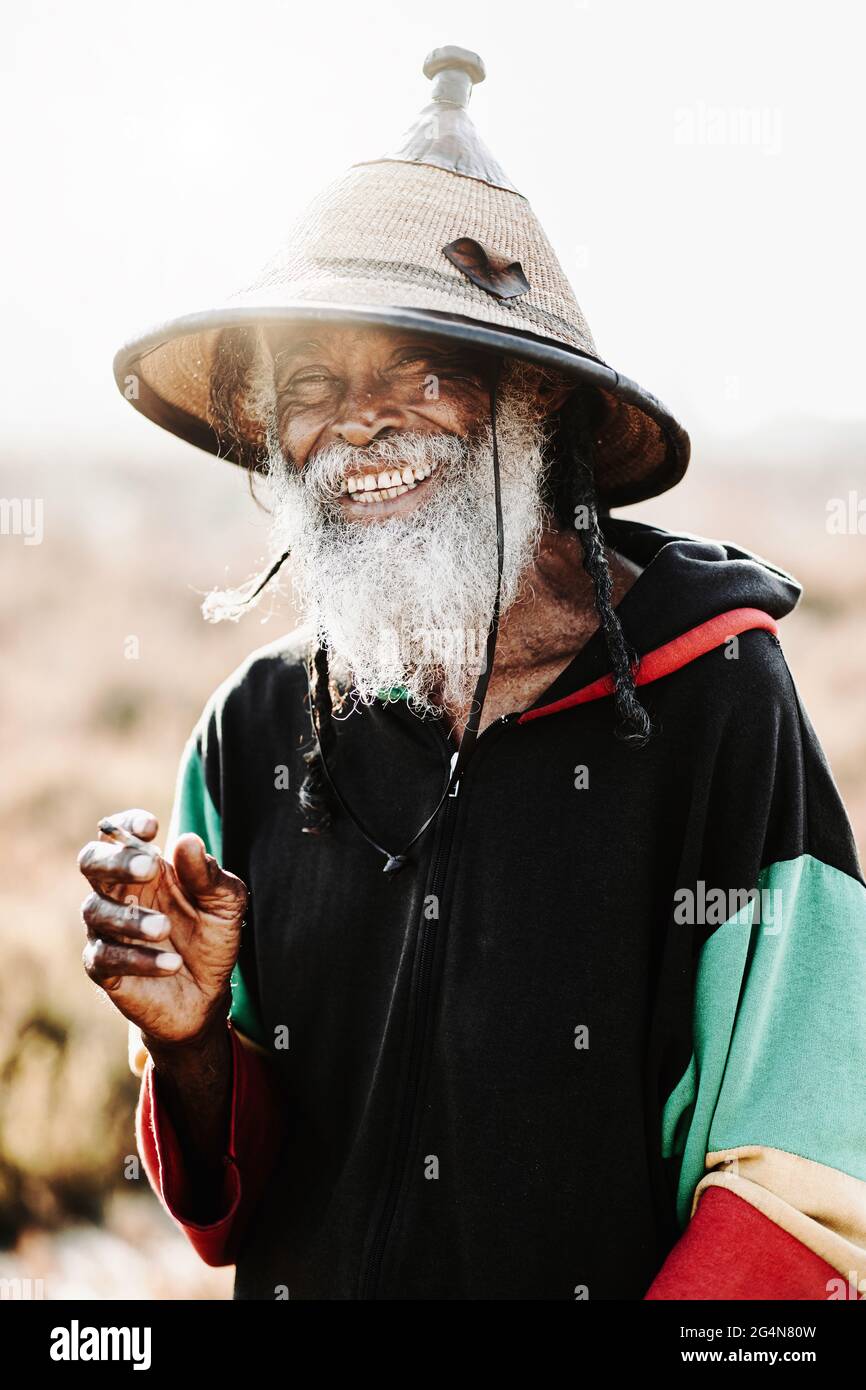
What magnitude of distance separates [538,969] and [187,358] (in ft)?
4.99

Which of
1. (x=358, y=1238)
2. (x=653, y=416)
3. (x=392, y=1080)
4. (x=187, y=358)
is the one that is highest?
(x=187, y=358)

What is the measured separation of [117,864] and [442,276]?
116cm

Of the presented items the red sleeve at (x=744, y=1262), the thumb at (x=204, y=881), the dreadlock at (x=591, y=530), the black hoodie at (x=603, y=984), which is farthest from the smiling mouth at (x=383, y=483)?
the red sleeve at (x=744, y=1262)

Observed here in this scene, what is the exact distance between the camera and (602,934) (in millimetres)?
1920

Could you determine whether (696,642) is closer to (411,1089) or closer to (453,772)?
(453,772)

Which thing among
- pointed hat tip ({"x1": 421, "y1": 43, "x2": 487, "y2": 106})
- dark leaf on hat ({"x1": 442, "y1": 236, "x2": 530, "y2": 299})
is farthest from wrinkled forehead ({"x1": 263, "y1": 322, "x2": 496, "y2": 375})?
pointed hat tip ({"x1": 421, "y1": 43, "x2": 487, "y2": 106})

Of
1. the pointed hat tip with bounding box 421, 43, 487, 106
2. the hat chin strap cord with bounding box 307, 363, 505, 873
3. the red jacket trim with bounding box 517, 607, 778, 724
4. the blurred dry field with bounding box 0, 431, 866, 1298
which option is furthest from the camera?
the blurred dry field with bounding box 0, 431, 866, 1298

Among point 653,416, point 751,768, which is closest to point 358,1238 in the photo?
point 751,768

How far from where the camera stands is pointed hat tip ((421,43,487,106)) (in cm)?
219

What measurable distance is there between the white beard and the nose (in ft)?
0.07

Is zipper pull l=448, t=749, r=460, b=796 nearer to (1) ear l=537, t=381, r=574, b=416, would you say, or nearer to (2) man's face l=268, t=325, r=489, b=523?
(2) man's face l=268, t=325, r=489, b=523

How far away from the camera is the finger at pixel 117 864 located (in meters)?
1.72

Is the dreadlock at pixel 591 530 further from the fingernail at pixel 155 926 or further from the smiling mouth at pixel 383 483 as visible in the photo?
the fingernail at pixel 155 926
